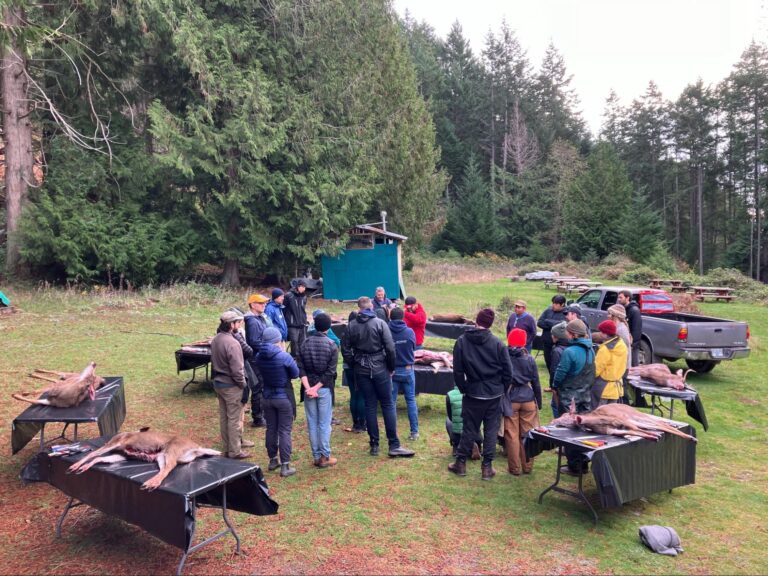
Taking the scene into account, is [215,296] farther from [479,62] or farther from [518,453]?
[479,62]

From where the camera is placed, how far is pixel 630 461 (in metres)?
5.44

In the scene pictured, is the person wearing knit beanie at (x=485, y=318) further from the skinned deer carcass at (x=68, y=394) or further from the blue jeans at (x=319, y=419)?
the skinned deer carcass at (x=68, y=394)

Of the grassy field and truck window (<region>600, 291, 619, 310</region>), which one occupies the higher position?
truck window (<region>600, 291, 619, 310</region>)

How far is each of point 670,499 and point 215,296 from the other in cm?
1691

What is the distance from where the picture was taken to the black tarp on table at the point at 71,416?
5.96 meters

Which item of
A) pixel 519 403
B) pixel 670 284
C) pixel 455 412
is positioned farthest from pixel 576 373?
pixel 670 284

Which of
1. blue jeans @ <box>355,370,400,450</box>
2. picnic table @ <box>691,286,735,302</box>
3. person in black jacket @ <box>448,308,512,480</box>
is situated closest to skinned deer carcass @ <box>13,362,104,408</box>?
blue jeans @ <box>355,370,400,450</box>

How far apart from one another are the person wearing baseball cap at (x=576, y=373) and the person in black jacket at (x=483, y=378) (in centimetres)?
85

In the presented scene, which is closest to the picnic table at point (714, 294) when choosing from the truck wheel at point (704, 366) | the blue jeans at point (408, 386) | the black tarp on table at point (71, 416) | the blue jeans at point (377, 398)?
the truck wheel at point (704, 366)

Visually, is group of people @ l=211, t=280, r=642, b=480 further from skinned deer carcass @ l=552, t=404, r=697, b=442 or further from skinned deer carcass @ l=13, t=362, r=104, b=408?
skinned deer carcass @ l=13, t=362, r=104, b=408

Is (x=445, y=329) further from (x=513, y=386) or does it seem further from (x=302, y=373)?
(x=302, y=373)

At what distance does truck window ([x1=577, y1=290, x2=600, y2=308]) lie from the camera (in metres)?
13.5

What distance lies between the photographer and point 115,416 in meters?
6.80

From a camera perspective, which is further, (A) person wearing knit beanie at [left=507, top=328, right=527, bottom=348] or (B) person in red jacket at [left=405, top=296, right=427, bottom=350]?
(B) person in red jacket at [left=405, top=296, right=427, bottom=350]
